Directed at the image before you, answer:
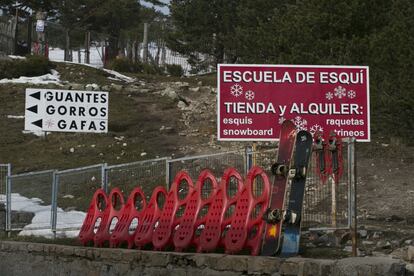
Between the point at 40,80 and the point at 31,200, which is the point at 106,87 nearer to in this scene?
the point at 40,80

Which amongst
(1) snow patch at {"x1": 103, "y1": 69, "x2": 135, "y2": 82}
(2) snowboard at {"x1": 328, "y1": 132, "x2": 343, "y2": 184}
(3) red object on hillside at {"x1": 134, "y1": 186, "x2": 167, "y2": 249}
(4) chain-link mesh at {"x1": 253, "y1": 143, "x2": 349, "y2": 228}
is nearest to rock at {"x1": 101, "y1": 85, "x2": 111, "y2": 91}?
(1) snow patch at {"x1": 103, "y1": 69, "x2": 135, "y2": 82}

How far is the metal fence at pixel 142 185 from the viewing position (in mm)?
10148

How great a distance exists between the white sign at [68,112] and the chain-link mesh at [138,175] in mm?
3703

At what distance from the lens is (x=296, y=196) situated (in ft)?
25.7

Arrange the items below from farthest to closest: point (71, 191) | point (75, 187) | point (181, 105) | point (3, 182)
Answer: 1. point (181, 105)
2. point (3, 182)
3. point (71, 191)
4. point (75, 187)

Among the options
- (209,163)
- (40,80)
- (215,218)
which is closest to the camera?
(215,218)

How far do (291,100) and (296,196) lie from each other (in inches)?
239

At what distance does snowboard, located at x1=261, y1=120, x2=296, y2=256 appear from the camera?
25.5ft

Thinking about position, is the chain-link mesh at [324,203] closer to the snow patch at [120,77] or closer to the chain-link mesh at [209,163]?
the chain-link mesh at [209,163]

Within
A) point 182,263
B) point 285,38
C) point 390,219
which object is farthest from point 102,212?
point 285,38

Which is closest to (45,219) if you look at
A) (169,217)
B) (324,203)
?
(169,217)

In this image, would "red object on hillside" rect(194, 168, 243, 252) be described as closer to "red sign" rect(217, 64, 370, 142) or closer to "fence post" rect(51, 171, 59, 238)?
"red sign" rect(217, 64, 370, 142)

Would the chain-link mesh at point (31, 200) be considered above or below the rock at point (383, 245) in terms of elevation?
above

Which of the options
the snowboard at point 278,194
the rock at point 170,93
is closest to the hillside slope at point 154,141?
the rock at point 170,93
